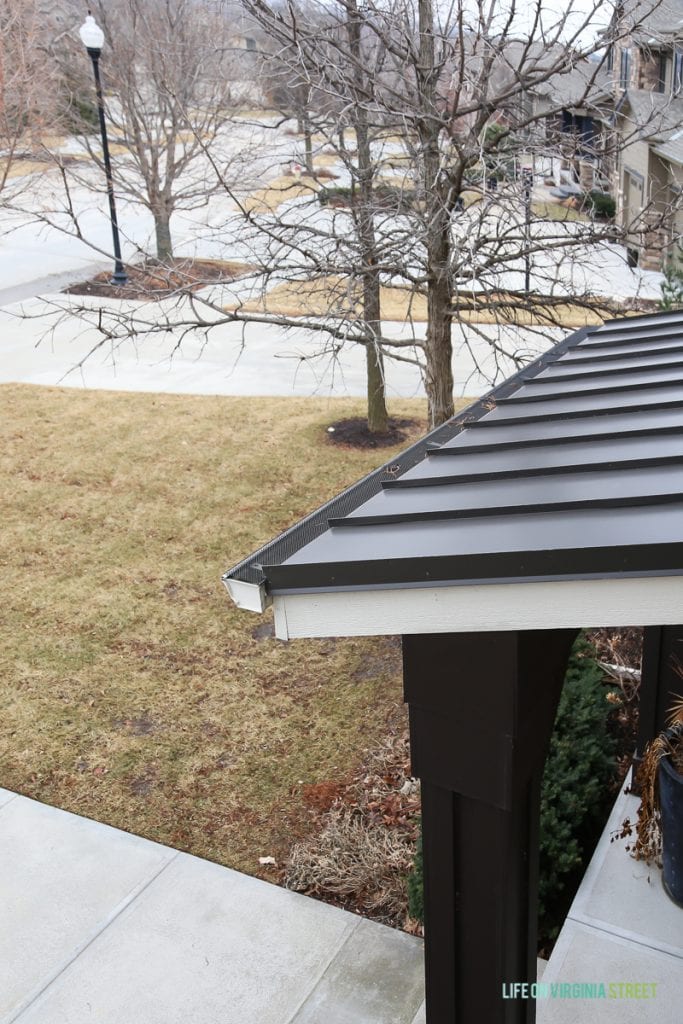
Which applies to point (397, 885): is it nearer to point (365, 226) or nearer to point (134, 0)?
point (365, 226)

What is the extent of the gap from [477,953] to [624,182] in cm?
2684

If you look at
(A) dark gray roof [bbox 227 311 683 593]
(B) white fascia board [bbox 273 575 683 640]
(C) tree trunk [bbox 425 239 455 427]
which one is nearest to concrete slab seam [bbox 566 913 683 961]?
(A) dark gray roof [bbox 227 311 683 593]

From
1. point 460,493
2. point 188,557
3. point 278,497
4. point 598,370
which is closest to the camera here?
point 460,493

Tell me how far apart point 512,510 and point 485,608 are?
32cm

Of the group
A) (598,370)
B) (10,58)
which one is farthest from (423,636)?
(10,58)

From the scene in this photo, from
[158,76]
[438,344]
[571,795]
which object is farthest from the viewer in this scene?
[158,76]

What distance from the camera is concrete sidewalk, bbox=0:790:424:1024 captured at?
3971mm

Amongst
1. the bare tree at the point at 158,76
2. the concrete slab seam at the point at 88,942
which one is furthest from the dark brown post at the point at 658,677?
the bare tree at the point at 158,76

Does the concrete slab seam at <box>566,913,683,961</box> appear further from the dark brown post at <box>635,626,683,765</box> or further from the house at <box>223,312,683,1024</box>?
the house at <box>223,312,683,1024</box>

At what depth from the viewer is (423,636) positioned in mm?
2381

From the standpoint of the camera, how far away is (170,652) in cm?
709

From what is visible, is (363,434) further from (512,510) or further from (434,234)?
(512,510)

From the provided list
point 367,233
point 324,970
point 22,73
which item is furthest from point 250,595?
point 22,73

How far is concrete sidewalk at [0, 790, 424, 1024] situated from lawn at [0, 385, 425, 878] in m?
0.33
